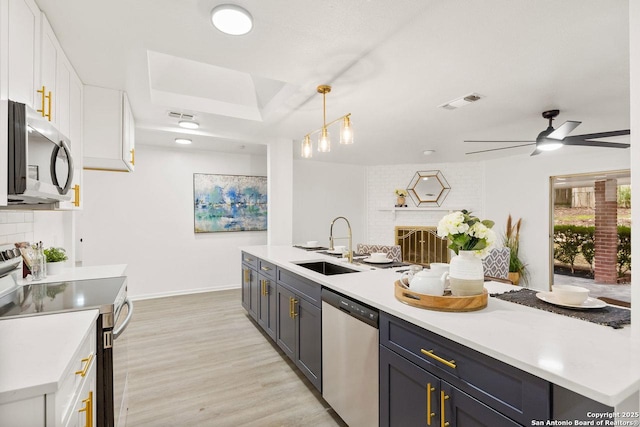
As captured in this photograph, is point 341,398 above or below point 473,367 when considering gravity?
below

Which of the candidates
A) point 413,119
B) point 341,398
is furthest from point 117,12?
point 413,119

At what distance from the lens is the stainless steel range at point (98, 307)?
1.50 meters

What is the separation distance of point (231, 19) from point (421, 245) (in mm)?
5341

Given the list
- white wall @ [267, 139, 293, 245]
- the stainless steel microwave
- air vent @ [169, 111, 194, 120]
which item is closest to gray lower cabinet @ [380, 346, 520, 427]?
the stainless steel microwave

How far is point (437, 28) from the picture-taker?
5.65 feet

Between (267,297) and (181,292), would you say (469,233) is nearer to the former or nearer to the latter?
(267,297)

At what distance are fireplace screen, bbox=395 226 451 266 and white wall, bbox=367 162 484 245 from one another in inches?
5.0

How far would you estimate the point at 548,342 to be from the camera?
1.07 m

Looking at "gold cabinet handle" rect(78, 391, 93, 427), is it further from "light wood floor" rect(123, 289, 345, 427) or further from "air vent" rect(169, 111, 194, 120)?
"air vent" rect(169, 111, 194, 120)

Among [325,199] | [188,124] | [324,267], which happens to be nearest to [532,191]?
[325,199]

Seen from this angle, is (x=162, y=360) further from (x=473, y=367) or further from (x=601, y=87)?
(x=601, y=87)

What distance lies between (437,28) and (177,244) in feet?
14.6

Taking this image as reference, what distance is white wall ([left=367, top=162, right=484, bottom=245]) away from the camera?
582cm

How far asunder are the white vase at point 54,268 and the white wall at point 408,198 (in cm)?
512
